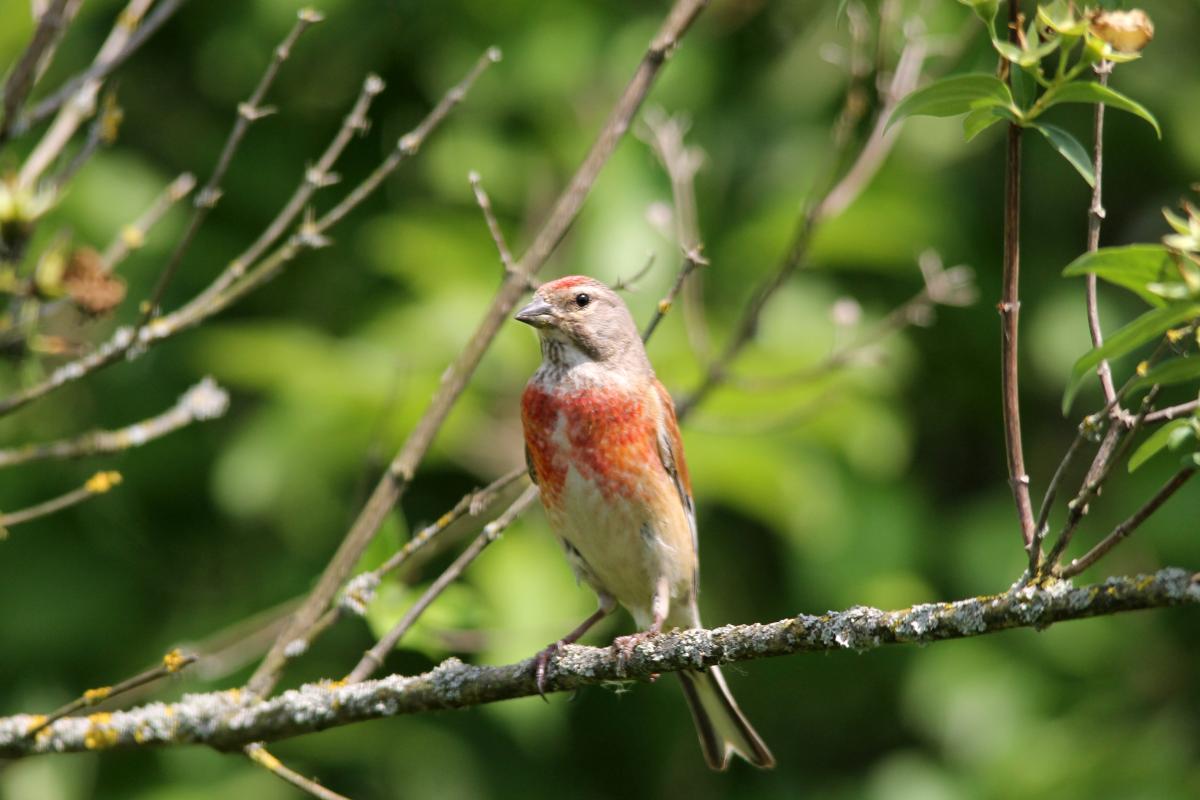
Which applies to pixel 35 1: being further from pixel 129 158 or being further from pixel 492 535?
pixel 129 158

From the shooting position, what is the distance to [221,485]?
5.43 meters

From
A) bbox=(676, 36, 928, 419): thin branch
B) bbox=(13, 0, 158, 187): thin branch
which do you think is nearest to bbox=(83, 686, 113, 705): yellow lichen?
bbox=(13, 0, 158, 187): thin branch

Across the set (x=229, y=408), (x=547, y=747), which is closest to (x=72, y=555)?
(x=229, y=408)

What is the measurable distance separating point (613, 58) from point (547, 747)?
2956mm

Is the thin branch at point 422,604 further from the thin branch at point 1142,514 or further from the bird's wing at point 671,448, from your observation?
the thin branch at point 1142,514

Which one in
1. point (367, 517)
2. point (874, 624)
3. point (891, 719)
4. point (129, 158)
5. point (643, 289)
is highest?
point (129, 158)

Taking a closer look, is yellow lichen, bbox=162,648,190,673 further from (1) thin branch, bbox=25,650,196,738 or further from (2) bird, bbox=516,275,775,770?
(2) bird, bbox=516,275,775,770

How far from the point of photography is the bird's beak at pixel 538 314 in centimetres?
406

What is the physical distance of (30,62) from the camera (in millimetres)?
2625

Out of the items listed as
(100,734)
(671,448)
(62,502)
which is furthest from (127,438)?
(671,448)

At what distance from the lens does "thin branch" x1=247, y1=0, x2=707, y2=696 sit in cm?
304

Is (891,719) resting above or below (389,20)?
below

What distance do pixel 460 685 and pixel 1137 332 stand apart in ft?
5.02

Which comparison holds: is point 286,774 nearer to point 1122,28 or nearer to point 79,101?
point 79,101
